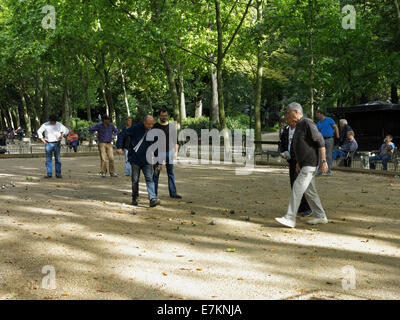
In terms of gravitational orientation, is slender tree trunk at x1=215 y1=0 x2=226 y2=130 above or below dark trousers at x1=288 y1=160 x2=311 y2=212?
above

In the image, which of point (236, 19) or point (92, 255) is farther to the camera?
point (236, 19)

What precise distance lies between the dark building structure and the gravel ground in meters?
13.8

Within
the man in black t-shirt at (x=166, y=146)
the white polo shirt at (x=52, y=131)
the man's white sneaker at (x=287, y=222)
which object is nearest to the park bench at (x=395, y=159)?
the man in black t-shirt at (x=166, y=146)

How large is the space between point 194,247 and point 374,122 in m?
21.1

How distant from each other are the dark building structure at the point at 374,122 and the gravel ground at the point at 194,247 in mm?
13842

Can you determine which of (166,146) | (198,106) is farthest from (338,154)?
(198,106)

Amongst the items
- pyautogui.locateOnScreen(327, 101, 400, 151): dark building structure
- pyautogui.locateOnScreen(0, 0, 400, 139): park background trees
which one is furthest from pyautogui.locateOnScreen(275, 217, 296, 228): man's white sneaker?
pyautogui.locateOnScreen(327, 101, 400, 151): dark building structure

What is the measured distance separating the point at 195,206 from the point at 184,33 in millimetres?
21279

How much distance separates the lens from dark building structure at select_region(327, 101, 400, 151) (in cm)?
2491

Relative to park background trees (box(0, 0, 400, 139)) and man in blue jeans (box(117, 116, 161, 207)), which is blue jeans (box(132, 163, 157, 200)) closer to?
man in blue jeans (box(117, 116, 161, 207))
